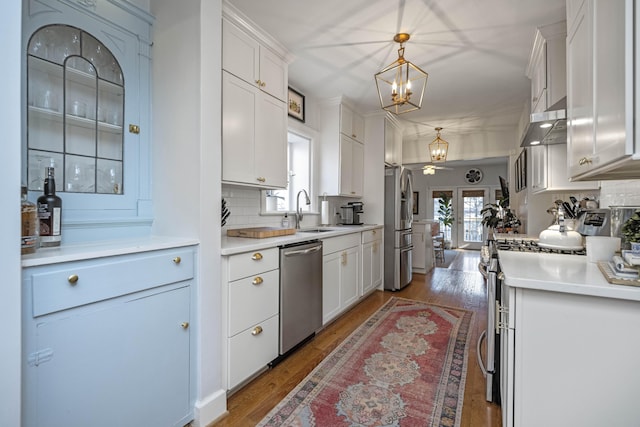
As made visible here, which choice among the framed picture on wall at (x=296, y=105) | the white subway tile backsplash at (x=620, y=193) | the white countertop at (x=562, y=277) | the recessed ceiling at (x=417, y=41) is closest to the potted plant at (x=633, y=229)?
the white countertop at (x=562, y=277)

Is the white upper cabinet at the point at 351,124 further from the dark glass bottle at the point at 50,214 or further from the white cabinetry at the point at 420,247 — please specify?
the dark glass bottle at the point at 50,214

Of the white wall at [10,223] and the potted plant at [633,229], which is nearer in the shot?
the white wall at [10,223]

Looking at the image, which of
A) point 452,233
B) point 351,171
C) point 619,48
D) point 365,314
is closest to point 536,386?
point 619,48

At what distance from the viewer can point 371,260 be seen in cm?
405

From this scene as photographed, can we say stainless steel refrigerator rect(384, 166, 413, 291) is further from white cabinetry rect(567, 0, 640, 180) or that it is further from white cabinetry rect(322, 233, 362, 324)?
white cabinetry rect(567, 0, 640, 180)

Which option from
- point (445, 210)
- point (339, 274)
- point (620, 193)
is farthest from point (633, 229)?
point (445, 210)

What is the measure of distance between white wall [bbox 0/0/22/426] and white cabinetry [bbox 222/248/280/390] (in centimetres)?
94

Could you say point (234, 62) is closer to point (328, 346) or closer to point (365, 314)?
point (328, 346)

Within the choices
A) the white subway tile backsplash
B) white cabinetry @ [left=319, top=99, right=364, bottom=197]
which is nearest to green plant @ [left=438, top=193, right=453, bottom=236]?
white cabinetry @ [left=319, top=99, right=364, bottom=197]

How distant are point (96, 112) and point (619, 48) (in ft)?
7.52

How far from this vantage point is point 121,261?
1363 mm

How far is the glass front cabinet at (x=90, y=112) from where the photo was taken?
1469mm

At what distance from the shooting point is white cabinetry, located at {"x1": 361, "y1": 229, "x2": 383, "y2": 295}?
12.7 feet

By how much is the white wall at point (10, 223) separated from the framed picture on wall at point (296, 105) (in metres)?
2.53
